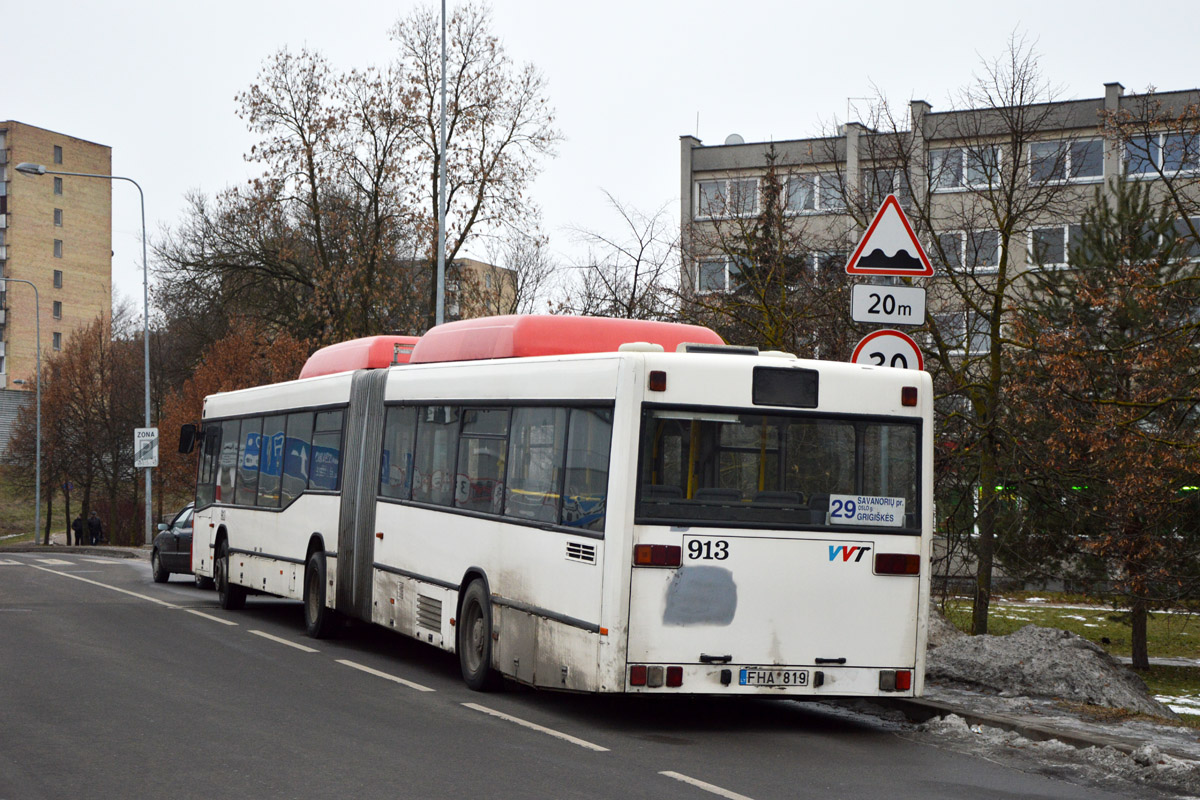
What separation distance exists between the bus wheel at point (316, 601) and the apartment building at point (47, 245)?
275ft

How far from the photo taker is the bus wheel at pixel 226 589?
65.1 ft

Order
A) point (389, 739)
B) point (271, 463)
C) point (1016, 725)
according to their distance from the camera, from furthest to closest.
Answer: point (271, 463) → point (1016, 725) → point (389, 739)

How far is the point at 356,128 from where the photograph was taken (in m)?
36.5

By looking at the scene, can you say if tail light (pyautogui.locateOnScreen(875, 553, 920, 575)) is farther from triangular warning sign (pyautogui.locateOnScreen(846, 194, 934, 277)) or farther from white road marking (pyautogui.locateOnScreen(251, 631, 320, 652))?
white road marking (pyautogui.locateOnScreen(251, 631, 320, 652))

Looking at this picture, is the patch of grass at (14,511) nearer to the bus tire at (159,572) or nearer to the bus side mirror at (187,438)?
the bus tire at (159,572)

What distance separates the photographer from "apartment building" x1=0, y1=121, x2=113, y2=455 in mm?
97312

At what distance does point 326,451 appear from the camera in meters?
16.2

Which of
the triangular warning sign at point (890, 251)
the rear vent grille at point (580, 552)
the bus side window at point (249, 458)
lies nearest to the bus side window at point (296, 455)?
the bus side window at point (249, 458)

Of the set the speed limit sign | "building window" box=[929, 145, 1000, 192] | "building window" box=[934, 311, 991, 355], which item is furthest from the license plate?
"building window" box=[929, 145, 1000, 192]

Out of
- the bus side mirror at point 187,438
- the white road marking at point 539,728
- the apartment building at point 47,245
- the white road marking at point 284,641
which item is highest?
the apartment building at point 47,245

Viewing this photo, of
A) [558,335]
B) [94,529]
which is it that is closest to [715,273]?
[558,335]

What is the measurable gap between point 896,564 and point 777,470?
1.09m

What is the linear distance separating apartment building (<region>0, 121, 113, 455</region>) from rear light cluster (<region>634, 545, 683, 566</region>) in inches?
3593

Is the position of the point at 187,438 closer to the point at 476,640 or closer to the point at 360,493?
the point at 360,493
